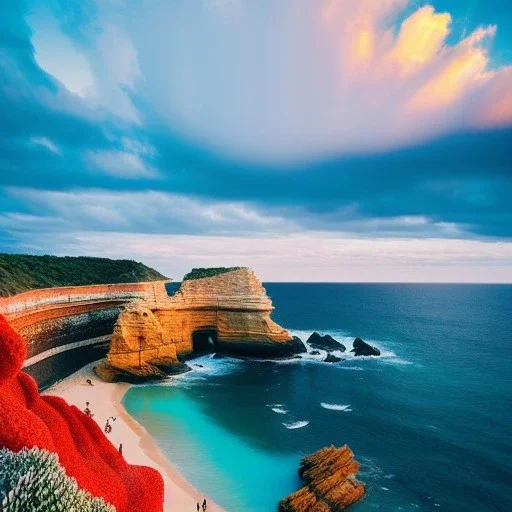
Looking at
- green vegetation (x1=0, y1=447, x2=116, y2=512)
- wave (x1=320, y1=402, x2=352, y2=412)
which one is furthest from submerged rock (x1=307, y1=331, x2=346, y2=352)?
green vegetation (x1=0, y1=447, x2=116, y2=512)

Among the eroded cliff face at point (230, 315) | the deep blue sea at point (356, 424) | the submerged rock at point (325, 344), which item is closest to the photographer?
the deep blue sea at point (356, 424)

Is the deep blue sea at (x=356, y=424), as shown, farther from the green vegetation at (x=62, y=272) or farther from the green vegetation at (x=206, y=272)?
the green vegetation at (x=62, y=272)

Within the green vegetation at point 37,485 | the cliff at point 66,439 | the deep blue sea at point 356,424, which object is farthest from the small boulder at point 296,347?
the green vegetation at point 37,485

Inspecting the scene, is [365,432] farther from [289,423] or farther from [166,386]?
[166,386]

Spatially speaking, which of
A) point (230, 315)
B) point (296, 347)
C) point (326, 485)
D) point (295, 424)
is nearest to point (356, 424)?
point (295, 424)

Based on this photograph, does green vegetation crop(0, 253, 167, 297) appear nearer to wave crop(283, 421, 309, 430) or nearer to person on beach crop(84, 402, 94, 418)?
person on beach crop(84, 402, 94, 418)

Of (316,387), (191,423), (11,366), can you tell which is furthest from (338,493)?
(316,387)
